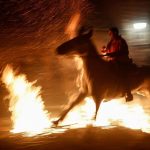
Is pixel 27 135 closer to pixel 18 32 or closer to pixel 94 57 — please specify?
pixel 94 57

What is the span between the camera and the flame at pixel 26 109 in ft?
41.9

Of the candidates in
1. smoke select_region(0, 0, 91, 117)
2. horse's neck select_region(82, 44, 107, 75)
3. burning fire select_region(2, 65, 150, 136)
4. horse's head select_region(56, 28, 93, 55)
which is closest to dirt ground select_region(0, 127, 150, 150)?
burning fire select_region(2, 65, 150, 136)

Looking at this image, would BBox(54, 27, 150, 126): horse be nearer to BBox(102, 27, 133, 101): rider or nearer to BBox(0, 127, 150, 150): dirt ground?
BBox(102, 27, 133, 101): rider

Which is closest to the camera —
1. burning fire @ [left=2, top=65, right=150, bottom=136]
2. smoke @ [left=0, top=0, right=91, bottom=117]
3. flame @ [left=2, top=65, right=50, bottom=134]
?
burning fire @ [left=2, top=65, right=150, bottom=136]

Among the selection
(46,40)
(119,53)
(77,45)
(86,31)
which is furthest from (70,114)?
(46,40)

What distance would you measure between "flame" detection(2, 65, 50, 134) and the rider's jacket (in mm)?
2473

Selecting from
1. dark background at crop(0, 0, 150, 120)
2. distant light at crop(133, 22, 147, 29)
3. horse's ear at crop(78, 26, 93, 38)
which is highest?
distant light at crop(133, 22, 147, 29)

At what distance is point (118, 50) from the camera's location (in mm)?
13016

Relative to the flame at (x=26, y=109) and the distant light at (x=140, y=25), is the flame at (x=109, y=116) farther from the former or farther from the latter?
the distant light at (x=140, y=25)

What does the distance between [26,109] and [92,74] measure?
246cm

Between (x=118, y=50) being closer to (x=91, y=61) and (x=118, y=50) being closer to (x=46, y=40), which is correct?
(x=91, y=61)

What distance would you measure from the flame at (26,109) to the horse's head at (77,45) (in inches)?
79.0

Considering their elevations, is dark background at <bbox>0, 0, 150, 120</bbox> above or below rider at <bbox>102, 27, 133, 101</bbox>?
above

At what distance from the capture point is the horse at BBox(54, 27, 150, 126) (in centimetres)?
1208
